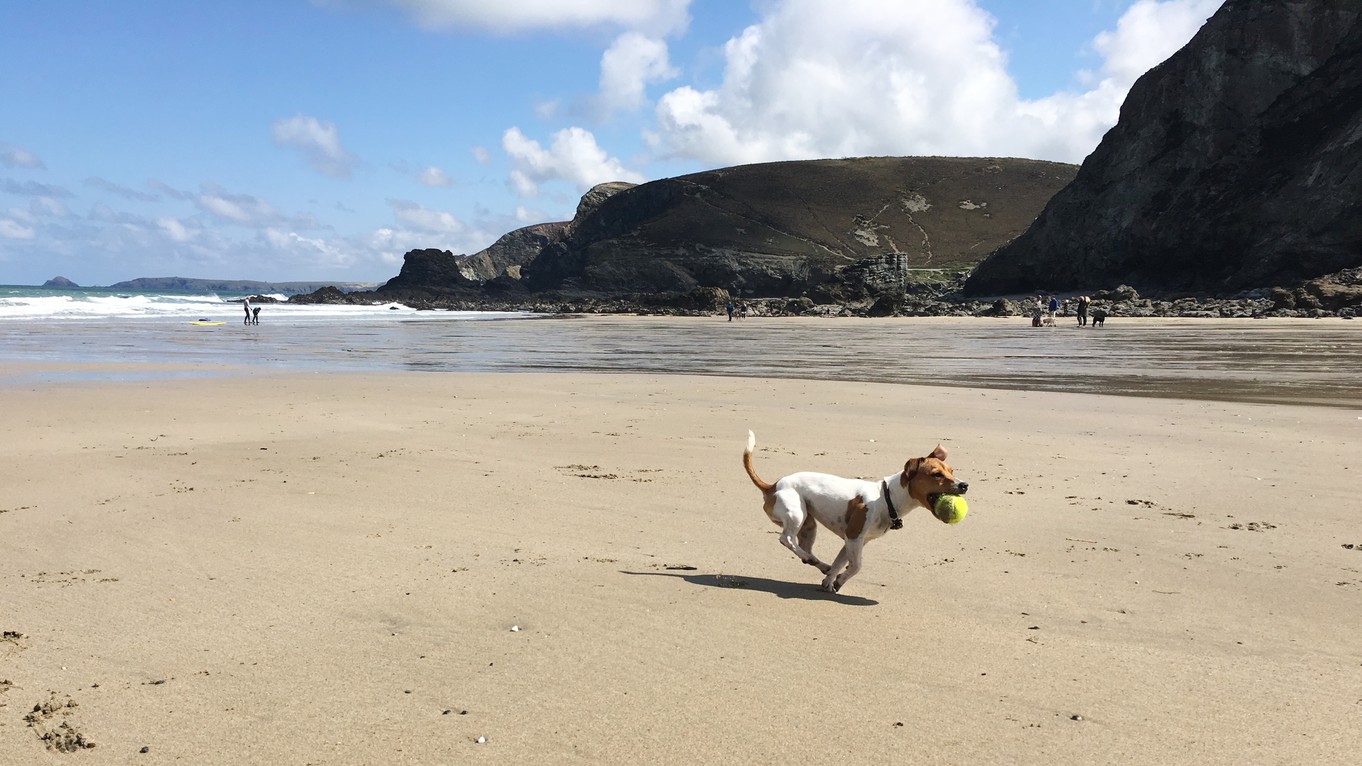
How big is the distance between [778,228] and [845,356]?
114m

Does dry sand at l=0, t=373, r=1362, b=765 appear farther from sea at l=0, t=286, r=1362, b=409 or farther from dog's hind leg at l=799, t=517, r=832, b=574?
sea at l=0, t=286, r=1362, b=409

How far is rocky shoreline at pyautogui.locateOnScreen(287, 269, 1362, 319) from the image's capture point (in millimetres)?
44812

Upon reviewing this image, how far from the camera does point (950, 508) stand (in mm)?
4691

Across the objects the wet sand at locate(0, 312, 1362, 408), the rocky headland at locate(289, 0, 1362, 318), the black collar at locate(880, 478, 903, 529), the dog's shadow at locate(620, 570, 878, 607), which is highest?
the rocky headland at locate(289, 0, 1362, 318)

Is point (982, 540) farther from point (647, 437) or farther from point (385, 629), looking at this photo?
point (647, 437)

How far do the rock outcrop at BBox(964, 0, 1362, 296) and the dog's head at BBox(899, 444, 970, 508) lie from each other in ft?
187

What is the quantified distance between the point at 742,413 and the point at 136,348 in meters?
22.3

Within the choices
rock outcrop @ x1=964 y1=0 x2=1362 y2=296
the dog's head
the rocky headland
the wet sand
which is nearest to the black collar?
the dog's head

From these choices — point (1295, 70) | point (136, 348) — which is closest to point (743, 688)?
point (136, 348)

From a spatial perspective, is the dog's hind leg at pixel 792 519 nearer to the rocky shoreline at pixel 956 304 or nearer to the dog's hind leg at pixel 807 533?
the dog's hind leg at pixel 807 533

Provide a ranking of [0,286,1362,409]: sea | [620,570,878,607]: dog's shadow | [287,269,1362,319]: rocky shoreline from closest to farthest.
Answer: [620,570,878,607]: dog's shadow → [0,286,1362,409]: sea → [287,269,1362,319]: rocky shoreline

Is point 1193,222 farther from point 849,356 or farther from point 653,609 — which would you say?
point 653,609

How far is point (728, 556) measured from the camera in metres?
5.86

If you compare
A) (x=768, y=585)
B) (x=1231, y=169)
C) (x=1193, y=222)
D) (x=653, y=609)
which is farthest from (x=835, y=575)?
(x=1231, y=169)
